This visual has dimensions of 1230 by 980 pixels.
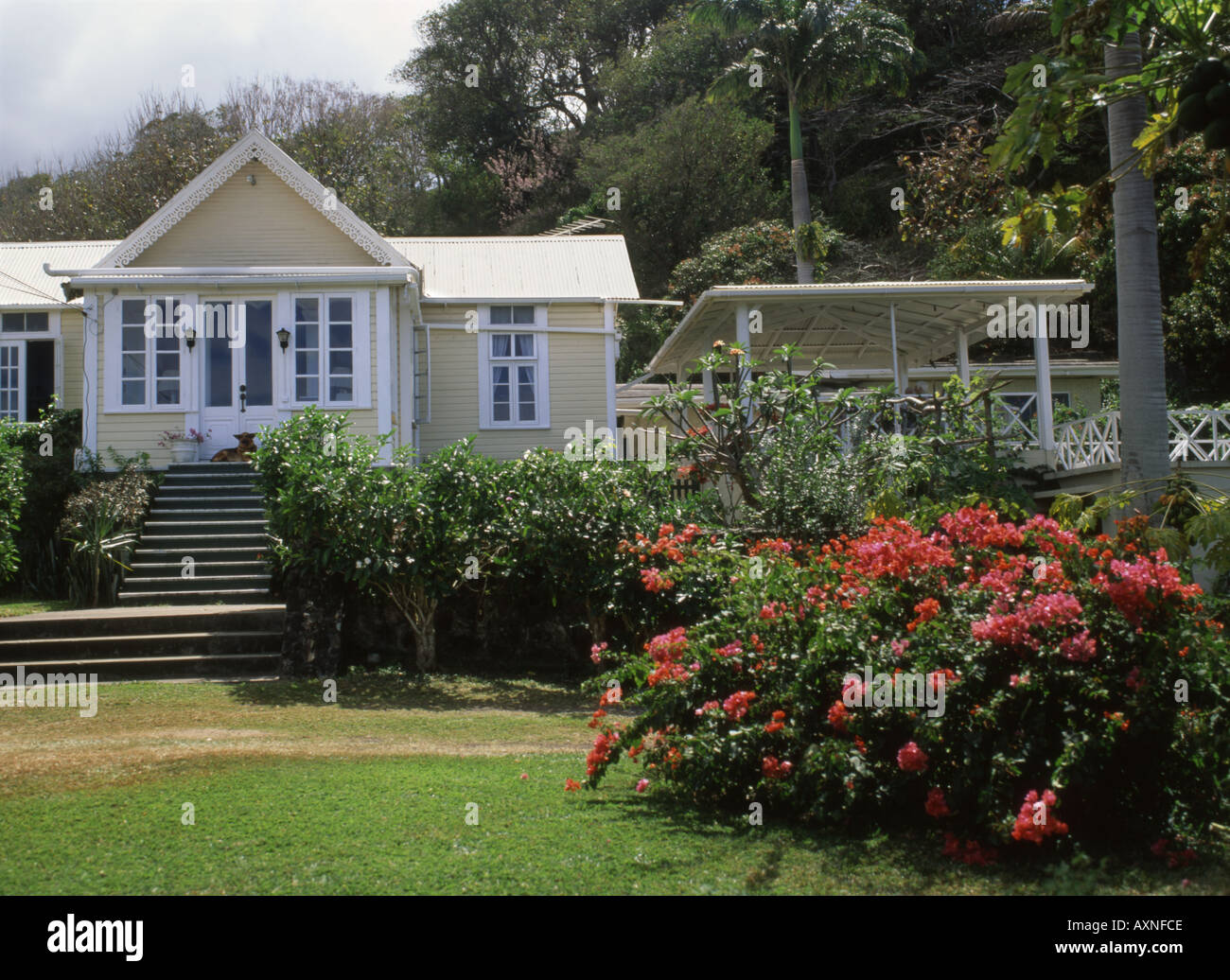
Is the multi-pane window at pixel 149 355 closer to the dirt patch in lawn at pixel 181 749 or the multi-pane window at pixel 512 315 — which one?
the multi-pane window at pixel 512 315

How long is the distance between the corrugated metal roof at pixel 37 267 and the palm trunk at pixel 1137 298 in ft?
53.9

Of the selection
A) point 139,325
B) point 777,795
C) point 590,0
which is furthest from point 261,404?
point 590,0

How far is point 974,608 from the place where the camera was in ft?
18.6

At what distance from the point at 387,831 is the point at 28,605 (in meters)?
9.54

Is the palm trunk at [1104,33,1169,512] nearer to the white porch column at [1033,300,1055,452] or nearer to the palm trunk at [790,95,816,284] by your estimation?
the white porch column at [1033,300,1055,452]

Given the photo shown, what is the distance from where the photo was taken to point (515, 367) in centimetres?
1802

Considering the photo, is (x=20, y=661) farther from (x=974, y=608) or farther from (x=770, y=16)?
(x=770, y=16)

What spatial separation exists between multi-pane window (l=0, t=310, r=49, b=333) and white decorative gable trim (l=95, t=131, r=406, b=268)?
3.15 metres

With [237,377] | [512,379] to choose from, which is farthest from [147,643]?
[512,379]

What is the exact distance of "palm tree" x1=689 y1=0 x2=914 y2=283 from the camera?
85.7ft

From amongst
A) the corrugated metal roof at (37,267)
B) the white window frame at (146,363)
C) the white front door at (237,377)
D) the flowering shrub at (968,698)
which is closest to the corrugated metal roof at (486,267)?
the corrugated metal roof at (37,267)

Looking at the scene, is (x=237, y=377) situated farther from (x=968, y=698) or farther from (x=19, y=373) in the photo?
(x=968, y=698)

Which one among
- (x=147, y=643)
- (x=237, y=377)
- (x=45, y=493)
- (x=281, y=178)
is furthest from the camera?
(x=281, y=178)

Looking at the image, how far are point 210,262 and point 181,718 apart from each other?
10.1 m
